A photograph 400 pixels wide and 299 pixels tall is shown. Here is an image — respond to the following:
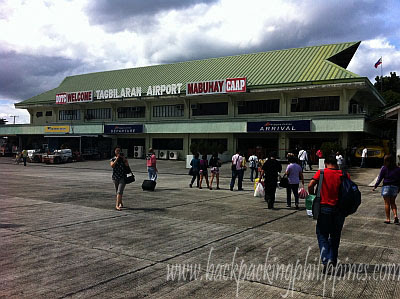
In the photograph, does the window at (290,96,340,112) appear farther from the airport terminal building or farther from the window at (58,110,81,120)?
the window at (58,110,81,120)

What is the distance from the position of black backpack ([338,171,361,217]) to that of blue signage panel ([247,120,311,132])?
84.8 ft

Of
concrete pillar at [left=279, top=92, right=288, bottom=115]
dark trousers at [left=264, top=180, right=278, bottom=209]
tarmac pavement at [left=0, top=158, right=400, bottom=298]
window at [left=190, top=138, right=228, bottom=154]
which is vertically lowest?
tarmac pavement at [left=0, top=158, right=400, bottom=298]

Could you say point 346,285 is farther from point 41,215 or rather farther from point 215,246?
point 41,215

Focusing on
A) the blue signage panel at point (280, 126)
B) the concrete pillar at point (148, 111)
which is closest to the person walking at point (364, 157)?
the blue signage panel at point (280, 126)

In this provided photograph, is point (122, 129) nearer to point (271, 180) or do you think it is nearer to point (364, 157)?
point (364, 157)

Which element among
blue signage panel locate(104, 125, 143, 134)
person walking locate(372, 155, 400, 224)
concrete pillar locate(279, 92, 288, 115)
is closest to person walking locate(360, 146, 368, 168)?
concrete pillar locate(279, 92, 288, 115)

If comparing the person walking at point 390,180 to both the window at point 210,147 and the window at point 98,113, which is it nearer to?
the window at point 210,147

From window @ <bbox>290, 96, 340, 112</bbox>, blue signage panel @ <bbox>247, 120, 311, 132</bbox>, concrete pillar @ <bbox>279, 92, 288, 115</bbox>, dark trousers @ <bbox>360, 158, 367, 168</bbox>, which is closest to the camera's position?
dark trousers @ <bbox>360, 158, 367, 168</bbox>

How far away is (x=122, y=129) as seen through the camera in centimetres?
4119

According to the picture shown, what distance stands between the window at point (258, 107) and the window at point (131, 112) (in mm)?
13040

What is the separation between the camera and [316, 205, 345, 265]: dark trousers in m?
5.11

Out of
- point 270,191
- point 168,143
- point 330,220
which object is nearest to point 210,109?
point 168,143

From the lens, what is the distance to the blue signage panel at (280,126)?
1180 inches


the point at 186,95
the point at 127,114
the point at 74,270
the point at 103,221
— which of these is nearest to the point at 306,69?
the point at 186,95
